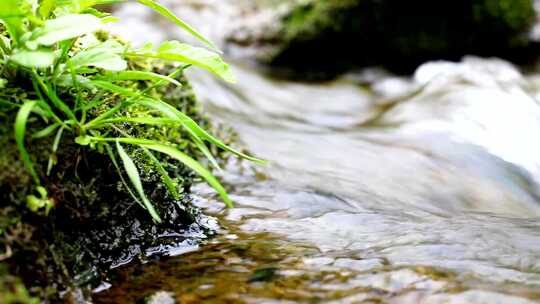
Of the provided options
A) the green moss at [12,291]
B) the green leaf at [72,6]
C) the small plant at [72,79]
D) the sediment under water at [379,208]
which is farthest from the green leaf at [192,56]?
the green moss at [12,291]

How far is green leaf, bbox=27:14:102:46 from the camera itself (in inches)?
62.8

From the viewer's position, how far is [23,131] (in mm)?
1576

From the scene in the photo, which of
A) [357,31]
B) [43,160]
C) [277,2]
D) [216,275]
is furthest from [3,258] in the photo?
[277,2]

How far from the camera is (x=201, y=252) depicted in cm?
212

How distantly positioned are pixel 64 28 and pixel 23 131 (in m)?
0.32

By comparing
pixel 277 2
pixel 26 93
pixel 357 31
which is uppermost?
pixel 277 2

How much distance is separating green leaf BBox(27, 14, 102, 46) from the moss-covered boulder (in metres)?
6.35

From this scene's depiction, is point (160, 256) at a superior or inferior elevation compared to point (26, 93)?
inferior

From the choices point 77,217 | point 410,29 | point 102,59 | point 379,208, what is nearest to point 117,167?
point 77,217

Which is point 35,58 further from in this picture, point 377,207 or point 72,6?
point 377,207

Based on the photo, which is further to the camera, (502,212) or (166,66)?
(166,66)

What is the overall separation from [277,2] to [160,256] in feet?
23.9

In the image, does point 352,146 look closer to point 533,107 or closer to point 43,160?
point 533,107

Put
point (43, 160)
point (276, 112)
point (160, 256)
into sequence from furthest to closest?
point (276, 112) < point (160, 256) < point (43, 160)
